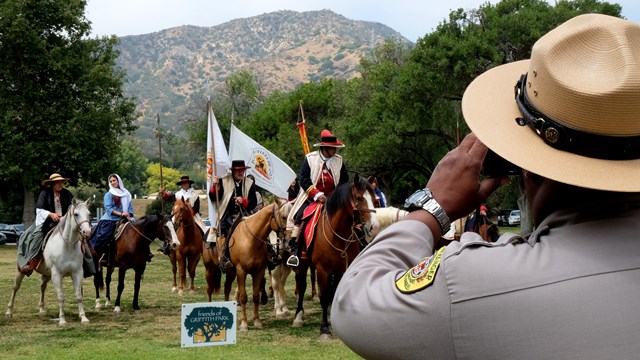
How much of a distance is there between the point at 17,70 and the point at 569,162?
4004cm

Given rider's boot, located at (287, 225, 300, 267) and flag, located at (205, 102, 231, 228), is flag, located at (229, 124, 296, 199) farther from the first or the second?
rider's boot, located at (287, 225, 300, 267)

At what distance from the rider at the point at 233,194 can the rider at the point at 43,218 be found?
101 inches

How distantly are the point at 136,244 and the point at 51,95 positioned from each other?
2706 cm

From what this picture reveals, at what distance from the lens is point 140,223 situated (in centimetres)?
1480

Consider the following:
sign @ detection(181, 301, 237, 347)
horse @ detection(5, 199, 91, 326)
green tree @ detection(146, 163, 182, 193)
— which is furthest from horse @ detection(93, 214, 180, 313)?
green tree @ detection(146, 163, 182, 193)

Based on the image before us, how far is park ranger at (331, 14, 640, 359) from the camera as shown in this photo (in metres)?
1.37

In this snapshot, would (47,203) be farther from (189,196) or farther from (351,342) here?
(351,342)

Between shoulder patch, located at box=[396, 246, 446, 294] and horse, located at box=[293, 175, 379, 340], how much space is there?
29.0 feet

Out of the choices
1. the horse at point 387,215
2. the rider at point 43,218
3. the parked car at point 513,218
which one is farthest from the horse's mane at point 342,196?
the parked car at point 513,218

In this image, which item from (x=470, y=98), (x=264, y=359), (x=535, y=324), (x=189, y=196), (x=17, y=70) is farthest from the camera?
(x=17, y=70)

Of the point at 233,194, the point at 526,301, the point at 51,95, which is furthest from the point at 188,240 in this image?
the point at 51,95

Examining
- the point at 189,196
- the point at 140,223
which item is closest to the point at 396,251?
the point at 140,223

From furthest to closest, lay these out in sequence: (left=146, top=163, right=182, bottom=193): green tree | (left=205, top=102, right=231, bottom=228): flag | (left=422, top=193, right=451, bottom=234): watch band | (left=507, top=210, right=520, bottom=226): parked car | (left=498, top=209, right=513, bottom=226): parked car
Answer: (left=146, top=163, right=182, bottom=193): green tree → (left=498, top=209, right=513, bottom=226): parked car → (left=507, top=210, right=520, bottom=226): parked car → (left=205, top=102, right=231, bottom=228): flag → (left=422, top=193, right=451, bottom=234): watch band

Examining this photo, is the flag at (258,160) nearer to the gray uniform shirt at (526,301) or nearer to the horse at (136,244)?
the horse at (136,244)
